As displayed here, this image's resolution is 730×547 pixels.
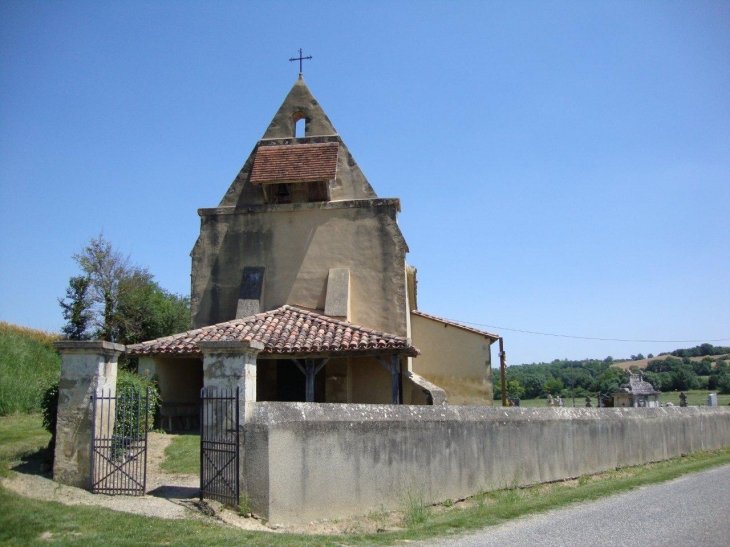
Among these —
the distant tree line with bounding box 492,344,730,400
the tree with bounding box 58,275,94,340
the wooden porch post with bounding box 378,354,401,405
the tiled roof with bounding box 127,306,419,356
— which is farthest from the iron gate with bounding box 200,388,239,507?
the distant tree line with bounding box 492,344,730,400

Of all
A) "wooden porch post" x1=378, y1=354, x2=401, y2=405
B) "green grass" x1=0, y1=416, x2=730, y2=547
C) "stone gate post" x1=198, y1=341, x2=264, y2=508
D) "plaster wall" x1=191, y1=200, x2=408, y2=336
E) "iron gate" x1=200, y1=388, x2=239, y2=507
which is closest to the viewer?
"green grass" x1=0, y1=416, x2=730, y2=547

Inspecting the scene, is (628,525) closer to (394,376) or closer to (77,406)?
Result: (77,406)

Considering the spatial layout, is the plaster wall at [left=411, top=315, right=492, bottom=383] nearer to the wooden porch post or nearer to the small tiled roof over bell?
the wooden porch post

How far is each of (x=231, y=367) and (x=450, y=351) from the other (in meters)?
13.8

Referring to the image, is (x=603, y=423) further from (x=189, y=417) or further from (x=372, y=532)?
(x=189, y=417)

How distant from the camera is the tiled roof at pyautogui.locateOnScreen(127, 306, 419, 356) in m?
14.9

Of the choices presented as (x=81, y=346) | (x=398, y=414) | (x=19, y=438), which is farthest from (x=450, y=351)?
(x=81, y=346)

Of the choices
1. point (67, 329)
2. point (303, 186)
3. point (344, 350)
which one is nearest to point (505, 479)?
point (344, 350)

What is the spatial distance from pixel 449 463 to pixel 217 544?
4360mm

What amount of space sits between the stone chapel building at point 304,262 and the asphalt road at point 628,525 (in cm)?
747

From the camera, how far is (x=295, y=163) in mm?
19359

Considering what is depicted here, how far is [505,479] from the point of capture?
423 inches

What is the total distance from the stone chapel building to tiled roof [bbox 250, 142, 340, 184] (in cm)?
4

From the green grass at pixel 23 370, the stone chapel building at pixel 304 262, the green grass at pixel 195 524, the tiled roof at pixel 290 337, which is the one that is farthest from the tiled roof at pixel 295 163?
the green grass at pixel 195 524
